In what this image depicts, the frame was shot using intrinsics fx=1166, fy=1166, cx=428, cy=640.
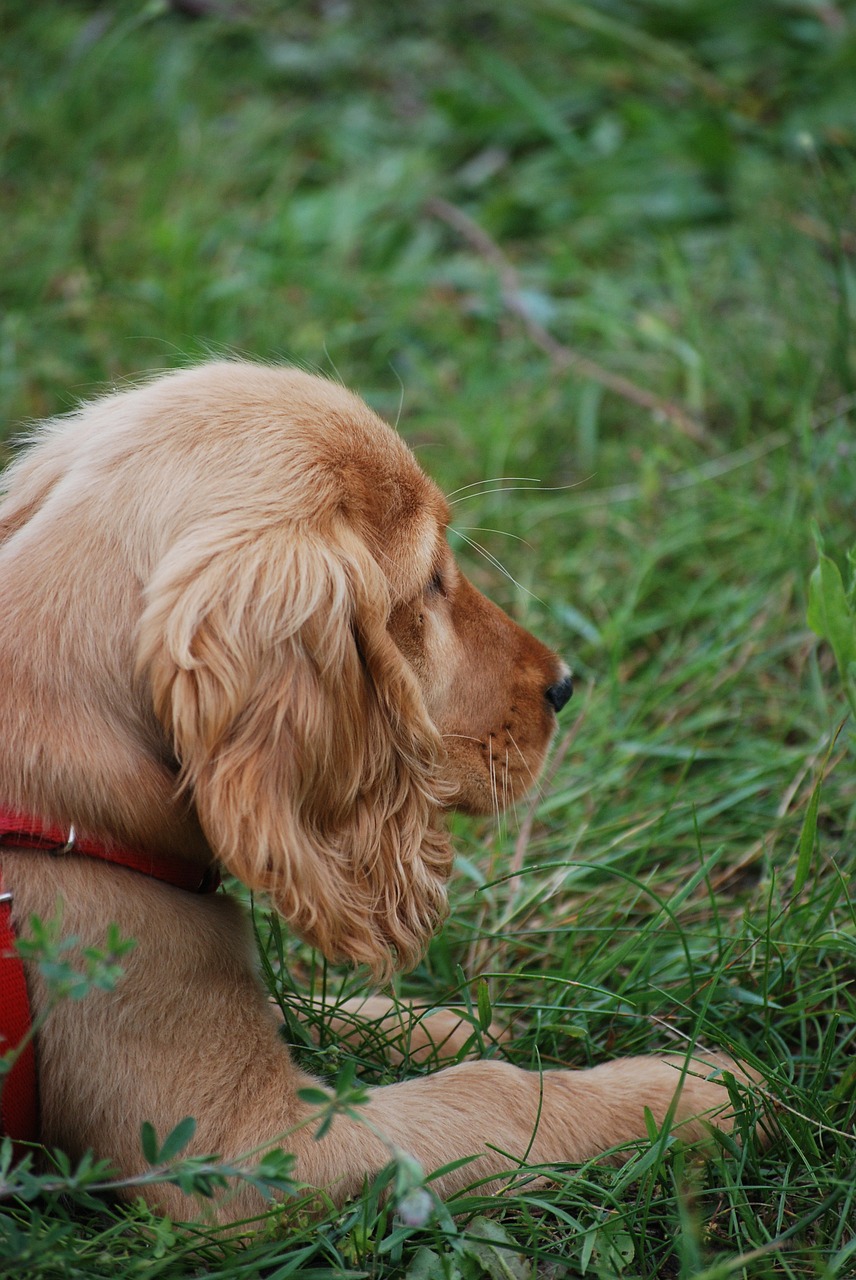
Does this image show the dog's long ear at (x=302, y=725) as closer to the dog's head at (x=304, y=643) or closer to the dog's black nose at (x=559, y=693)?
the dog's head at (x=304, y=643)

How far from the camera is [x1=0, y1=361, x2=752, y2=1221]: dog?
1.69m

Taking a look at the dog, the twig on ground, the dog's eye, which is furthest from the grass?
the dog's eye

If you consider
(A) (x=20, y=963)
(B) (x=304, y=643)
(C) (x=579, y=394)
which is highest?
(B) (x=304, y=643)

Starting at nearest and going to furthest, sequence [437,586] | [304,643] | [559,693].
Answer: [304,643] < [437,586] < [559,693]

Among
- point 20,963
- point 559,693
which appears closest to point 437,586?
point 559,693

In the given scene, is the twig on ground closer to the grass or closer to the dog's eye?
the grass

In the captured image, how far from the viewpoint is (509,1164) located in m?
1.87

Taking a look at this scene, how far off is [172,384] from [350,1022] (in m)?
1.17

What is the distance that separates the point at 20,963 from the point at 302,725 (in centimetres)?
52

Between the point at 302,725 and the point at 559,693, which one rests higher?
Answer: the point at 302,725

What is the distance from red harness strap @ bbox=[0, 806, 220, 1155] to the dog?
1 cm

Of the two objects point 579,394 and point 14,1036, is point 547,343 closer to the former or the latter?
point 579,394

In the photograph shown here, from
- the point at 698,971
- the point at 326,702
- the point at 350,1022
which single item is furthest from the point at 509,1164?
the point at 326,702

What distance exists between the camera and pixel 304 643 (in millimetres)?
1766
